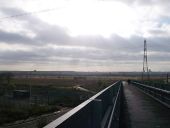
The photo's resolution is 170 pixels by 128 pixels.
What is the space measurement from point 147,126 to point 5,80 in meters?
180

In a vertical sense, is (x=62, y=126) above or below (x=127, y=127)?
above

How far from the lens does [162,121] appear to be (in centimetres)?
1617

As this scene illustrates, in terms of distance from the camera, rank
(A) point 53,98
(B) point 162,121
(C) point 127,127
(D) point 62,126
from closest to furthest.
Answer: (D) point 62,126
(C) point 127,127
(B) point 162,121
(A) point 53,98

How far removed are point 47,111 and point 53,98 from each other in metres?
25.1

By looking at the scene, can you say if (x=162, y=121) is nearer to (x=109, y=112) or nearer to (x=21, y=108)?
(x=109, y=112)

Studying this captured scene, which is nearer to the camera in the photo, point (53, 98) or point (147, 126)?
point (147, 126)

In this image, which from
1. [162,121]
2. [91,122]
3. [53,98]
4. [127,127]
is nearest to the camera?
[91,122]

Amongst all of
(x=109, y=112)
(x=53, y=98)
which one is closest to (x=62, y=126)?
(x=109, y=112)

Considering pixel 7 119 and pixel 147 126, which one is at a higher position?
pixel 147 126

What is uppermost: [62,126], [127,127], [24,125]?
[62,126]

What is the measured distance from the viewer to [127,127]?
14.2m

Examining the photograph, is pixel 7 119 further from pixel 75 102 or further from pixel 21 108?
pixel 75 102

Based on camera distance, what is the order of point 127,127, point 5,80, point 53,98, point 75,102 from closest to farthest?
point 127,127 → point 75,102 → point 53,98 → point 5,80

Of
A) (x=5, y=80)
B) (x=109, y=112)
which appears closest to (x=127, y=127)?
(x=109, y=112)
